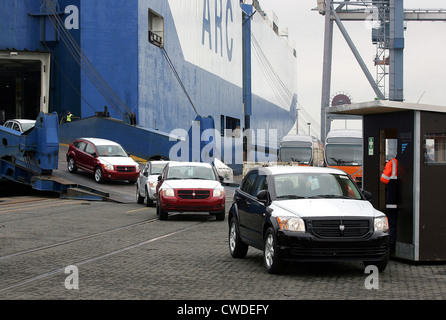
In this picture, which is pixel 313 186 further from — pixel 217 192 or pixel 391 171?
pixel 217 192

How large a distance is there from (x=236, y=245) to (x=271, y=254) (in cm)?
190

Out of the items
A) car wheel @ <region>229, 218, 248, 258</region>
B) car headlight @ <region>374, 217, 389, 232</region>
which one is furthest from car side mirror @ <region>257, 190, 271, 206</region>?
car headlight @ <region>374, 217, 389, 232</region>

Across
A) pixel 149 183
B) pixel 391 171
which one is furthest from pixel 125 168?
pixel 391 171

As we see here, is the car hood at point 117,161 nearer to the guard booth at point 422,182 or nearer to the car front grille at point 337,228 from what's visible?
the guard booth at point 422,182

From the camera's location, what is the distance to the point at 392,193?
11727 millimetres

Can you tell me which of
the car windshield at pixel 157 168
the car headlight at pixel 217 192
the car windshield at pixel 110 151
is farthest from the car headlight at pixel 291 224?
the car windshield at pixel 110 151

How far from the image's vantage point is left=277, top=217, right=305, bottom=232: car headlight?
9797 millimetres

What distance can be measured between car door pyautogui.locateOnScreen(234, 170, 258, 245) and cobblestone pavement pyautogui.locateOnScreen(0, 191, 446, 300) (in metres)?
0.45

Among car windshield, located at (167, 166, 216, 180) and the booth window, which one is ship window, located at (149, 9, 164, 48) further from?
A: the booth window

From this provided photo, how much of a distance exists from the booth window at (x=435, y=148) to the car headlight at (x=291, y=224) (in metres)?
2.80

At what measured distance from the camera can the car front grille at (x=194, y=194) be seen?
1953 cm
